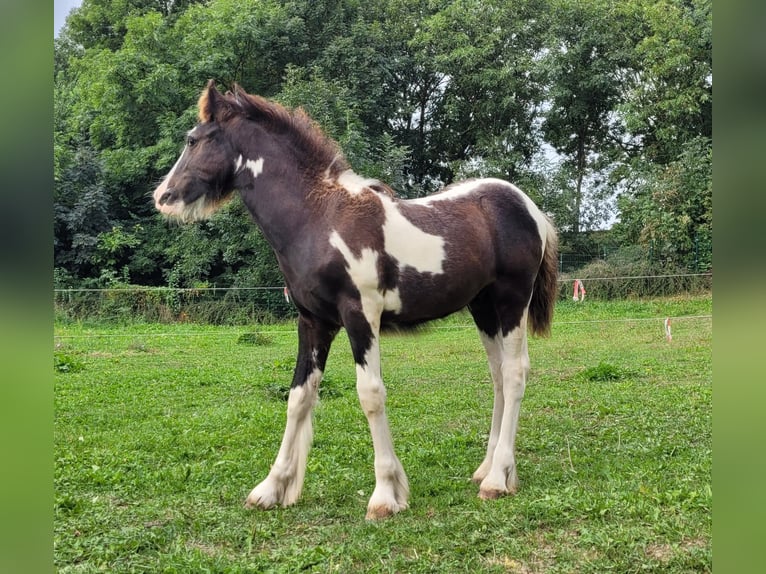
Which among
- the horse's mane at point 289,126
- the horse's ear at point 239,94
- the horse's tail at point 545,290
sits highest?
the horse's ear at point 239,94

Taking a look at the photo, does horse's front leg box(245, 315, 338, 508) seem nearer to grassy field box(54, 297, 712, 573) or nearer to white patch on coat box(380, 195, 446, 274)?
grassy field box(54, 297, 712, 573)

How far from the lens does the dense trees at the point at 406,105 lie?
68.3 feet

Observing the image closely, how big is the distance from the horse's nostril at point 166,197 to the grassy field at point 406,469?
1.75m

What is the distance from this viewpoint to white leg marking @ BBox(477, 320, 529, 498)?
13.3ft

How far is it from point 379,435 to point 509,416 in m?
0.99

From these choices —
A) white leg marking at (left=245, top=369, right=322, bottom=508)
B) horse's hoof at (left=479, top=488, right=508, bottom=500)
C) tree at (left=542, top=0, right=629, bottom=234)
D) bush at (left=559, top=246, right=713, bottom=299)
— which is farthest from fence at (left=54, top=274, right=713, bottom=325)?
horse's hoof at (left=479, top=488, right=508, bottom=500)

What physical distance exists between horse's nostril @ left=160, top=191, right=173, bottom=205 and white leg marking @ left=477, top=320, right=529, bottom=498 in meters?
2.51

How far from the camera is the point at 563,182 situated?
78.1ft

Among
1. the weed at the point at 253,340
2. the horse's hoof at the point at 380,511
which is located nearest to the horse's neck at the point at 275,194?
the horse's hoof at the point at 380,511

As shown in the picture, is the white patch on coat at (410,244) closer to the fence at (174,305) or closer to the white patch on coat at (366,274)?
the white patch on coat at (366,274)

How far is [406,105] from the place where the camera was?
2661 centimetres

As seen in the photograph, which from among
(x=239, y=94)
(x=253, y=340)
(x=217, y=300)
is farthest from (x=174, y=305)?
(x=239, y=94)

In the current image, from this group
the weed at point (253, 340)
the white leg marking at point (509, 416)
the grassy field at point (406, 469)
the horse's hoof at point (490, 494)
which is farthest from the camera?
the weed at point (253, 340)
